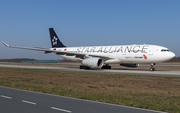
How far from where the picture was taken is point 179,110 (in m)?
8.18

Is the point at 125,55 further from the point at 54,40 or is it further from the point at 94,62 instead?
the point at 54,40

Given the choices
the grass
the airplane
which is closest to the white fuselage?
the airplane

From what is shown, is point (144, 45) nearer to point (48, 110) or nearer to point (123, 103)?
point (123, 103)

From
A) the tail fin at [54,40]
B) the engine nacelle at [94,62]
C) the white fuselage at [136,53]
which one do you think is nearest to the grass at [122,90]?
the white fuselage at [136,53]

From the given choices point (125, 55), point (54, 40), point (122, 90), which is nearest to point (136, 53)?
point (125, 55)

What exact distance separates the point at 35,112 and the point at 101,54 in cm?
3008

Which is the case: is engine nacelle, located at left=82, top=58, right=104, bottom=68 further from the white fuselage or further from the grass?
the grass

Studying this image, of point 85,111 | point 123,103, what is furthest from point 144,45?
point 85,111

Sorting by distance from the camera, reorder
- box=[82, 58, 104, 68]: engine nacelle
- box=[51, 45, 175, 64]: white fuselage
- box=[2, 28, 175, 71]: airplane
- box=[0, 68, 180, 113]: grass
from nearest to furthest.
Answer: box=[0, 68, 180, 113]: grass < box=[51, 45, 175, 64]: white fuselage < box=[2, 28, 175, 71]: airplane < box=[82, 58, 104, 68]: engine nacelle

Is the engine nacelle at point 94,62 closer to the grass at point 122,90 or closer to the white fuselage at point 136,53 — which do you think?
the white fuselage at point 136,53

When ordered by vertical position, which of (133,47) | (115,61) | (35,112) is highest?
(133,47)

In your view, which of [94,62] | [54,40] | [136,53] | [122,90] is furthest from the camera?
[54,40]

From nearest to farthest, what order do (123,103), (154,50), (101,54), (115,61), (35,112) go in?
(35,112)
(123,103)
(154,50)
(115,61)
(101,54)

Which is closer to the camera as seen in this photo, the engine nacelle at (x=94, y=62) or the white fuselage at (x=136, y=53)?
the white fuselage at (x=136, y=53)
